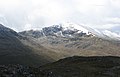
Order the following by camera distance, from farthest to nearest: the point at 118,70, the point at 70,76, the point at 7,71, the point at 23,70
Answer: the point at 118,70
the point at 70,76
the point at 23,70
the point at 7,71

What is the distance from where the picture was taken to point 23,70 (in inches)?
2598

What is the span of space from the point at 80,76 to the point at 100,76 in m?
6.13

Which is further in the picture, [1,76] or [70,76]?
[70,76]

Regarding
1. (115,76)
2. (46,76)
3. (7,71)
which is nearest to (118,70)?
(115,76)

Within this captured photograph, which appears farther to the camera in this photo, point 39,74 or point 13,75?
point 39,74

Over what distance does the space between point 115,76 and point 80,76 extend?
11309mm

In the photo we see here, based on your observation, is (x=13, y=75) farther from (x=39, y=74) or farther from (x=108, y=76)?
(x=108, y=76)

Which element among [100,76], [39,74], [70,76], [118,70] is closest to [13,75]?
[39,74]

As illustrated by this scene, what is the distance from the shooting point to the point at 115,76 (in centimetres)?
8800

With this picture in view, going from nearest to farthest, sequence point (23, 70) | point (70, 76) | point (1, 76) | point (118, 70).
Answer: point (1, 76), point (23, 70), point (70, 76), point (118, 70)

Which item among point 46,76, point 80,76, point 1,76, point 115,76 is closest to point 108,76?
point 115,76

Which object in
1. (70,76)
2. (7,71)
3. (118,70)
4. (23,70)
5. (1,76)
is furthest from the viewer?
(118,70)

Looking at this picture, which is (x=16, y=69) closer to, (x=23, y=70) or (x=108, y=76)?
(x=23, y=70)

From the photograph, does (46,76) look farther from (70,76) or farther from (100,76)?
(100,76)
